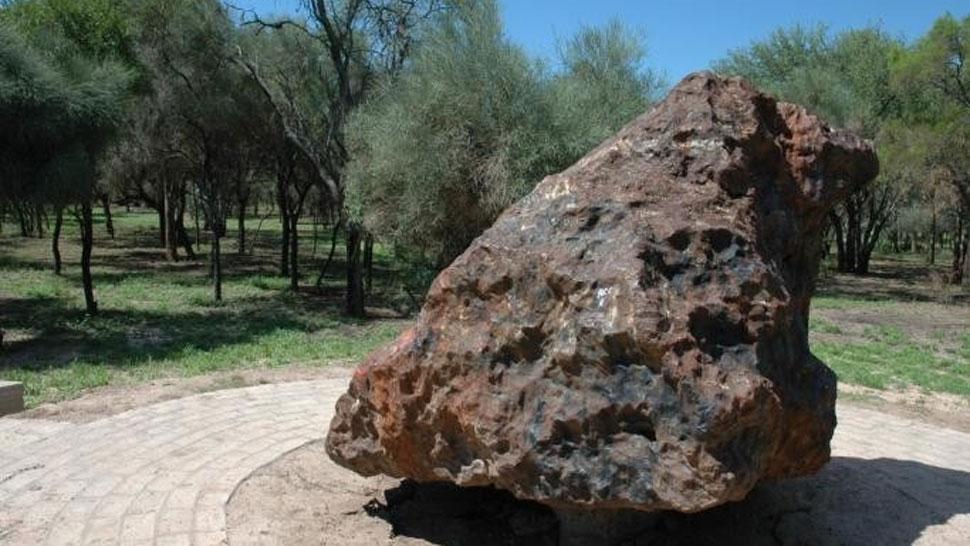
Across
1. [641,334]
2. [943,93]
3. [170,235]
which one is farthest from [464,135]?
[170,235]

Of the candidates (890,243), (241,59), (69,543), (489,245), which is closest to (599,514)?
(489,245)

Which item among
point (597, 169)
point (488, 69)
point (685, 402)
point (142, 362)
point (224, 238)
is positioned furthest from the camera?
point (224, 238)

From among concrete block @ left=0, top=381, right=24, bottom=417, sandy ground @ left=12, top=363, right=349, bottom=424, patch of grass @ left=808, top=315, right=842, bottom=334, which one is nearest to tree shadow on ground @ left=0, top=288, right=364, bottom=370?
sandy ground @ left=12, top=363, right=349, bottom=424

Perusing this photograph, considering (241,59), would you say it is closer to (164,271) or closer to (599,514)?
(164,271)

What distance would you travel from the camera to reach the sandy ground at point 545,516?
4871mm

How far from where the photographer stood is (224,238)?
127 ft

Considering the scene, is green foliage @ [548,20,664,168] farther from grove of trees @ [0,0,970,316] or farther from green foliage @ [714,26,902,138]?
green foliage @ [714,26,902,138]

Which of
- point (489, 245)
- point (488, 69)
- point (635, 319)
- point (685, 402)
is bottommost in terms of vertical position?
point (685, 402)

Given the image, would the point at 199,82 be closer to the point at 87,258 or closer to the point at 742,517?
the point at 87,258

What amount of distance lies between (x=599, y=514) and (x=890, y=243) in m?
58.9

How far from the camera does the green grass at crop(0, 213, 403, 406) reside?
10414 millimetres

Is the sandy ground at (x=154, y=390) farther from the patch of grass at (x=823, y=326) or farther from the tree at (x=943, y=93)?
the tree at (x=943, y=93)

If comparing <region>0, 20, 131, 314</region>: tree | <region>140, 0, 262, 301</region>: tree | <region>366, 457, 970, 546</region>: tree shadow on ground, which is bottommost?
<region>366, 457, 970, 546</region>: tree shadow on ground

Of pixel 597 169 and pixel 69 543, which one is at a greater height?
pixel 597 169
